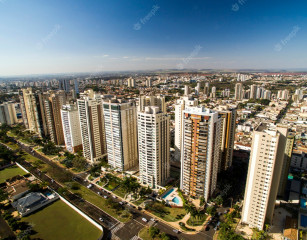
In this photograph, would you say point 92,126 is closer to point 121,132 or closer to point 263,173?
point 121,132

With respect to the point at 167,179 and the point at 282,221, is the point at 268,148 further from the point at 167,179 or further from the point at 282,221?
the point at 167,179

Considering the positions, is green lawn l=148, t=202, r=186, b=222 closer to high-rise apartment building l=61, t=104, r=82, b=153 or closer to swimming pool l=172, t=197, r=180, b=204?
swimming pool l=172, t=197, r=180, b=204

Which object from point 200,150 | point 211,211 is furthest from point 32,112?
point 211,211

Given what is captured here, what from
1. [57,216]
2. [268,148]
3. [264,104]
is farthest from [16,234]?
[264,104]

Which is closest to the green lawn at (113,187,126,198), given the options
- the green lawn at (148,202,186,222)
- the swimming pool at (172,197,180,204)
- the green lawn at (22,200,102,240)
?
Result: the green lawn at (148,202,186,222)

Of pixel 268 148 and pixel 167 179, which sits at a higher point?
pixel 268 148

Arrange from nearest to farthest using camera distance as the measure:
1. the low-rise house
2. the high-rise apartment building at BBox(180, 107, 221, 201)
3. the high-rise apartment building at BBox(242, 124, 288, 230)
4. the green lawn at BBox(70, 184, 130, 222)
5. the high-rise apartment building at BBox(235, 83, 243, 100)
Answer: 1. the high-rise apartment building at BBox(242, 124, 288, 230)
2. the high-rise apartment building at BBox(180, 107, 221, 201)
3. the green lawn at BBox(70, 184, 130, 222)
4. the low-rise house
5. the high-rise apartment building at BBox(235, 83, 243, 100)
